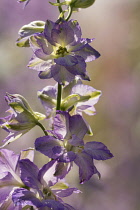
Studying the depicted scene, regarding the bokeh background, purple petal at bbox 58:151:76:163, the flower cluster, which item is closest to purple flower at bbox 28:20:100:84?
the flower cluster

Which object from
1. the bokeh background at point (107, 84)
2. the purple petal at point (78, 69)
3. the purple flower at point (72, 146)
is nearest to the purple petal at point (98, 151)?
the purple flower at point (72, 146)

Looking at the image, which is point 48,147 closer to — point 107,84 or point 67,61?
point 67,61

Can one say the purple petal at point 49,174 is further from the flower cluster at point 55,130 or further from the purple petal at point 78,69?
the purple petal at point 78,69

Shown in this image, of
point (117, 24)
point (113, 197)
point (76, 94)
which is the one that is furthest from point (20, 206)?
point (117, 24)

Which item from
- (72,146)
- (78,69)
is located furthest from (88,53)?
(72,146)

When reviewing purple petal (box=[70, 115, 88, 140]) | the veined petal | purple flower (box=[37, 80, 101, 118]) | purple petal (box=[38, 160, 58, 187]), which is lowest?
purple petal (box=[38, 160, 58, 187])

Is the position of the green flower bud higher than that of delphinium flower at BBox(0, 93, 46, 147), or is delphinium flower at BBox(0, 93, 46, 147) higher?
the green flower bud

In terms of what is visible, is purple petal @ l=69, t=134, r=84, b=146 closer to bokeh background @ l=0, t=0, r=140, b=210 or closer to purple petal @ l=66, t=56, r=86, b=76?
purple petal @ l=66, t=56, r=86, b=76
